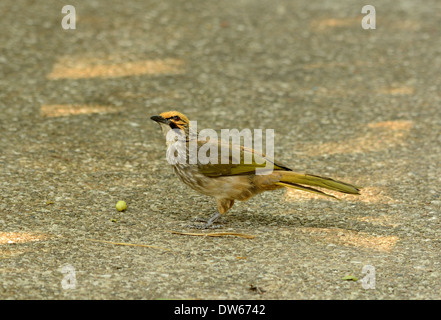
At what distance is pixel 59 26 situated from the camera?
376 inches

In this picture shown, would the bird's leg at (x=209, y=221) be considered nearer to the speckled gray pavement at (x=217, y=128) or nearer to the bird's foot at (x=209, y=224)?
the bird's foot at (x=209, y=224)

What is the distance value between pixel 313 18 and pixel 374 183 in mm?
5162

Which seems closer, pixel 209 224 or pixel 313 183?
pixel 313 183

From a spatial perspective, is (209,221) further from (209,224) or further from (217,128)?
(217,128)

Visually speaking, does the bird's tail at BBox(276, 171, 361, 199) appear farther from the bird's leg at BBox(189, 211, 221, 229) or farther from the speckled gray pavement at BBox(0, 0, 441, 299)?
the bird's leg at BBox(189, 211, 221, 229)

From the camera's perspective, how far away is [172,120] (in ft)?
15.6

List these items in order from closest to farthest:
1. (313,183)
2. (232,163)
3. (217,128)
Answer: (313,183)
(232,163)
(217,128)

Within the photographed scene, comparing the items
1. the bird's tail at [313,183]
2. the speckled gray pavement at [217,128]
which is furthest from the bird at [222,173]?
the speckled gray pavement at [217,128]

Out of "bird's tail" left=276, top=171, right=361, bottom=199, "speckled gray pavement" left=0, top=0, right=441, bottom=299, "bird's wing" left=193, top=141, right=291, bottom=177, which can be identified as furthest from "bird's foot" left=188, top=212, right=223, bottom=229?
Answer: "bird's tail" left=276, top=171, right=361, bottom=199

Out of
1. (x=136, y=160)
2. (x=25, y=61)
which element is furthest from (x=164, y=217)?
(x=25, y=61)

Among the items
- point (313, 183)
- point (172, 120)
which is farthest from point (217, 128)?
point (313, 183)

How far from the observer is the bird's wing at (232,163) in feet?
15.5

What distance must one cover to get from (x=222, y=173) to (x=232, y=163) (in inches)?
4.1
